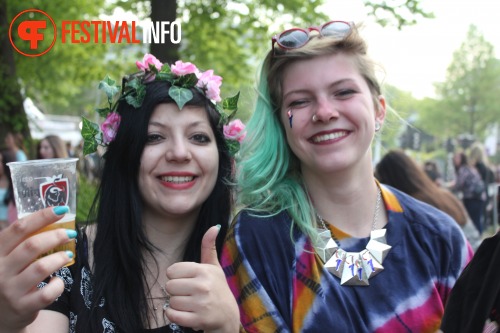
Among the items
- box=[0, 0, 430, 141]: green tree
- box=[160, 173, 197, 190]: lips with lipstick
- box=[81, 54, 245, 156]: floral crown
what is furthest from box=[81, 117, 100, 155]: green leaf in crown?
box=[0, 0, 430, 141]: green tree

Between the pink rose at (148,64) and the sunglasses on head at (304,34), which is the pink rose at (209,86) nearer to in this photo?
the pink rose at (148,64)

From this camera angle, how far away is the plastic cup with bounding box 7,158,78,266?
169 centimetres

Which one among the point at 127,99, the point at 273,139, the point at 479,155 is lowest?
the point at 479,155

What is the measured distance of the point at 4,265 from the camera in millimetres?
1498

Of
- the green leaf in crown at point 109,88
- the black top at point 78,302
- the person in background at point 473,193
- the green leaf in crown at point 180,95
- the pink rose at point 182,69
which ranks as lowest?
the person in background at point 473,193

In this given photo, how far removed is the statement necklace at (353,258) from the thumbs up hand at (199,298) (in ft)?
1.70

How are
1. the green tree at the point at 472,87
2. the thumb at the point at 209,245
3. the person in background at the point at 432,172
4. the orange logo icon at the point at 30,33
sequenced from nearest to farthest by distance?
1. the thumb at the point at 209,245
2. the orange logo icon at the point at 30,33
3. the person in background at the point at 432,172
4. the green tree at the point at 472,87

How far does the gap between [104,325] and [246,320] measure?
572 millimetres

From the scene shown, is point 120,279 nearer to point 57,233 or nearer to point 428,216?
point 57,233

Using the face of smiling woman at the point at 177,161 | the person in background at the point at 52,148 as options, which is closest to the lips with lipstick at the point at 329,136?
the face of smiling woman at the point at 177,161

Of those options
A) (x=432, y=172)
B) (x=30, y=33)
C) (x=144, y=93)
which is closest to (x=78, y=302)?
(x=144, y=93)

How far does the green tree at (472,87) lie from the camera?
30.5 meters

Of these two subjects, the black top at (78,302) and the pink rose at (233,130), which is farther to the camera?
the pink rose at (233,130)

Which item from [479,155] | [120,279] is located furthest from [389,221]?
[479,155]
